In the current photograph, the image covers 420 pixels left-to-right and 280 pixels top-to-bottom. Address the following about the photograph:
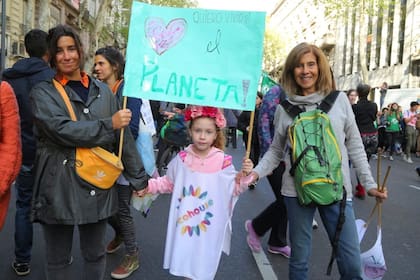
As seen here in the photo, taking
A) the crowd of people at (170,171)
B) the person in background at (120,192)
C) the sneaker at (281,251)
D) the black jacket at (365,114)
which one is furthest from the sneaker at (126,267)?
the black jacket at (365,114)

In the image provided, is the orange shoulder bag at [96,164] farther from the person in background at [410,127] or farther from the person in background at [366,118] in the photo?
the person in background at [410,127]

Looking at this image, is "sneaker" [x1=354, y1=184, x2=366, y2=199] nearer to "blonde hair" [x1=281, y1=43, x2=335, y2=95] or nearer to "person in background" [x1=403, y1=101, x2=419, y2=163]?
"blonde hair" [x1=281, y1=43, x2=335, y2=95]

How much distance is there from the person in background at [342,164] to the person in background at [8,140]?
52.3 inches

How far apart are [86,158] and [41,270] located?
171 cm

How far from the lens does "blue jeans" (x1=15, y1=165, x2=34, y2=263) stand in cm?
347

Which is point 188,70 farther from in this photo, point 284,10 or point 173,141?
point 284,10

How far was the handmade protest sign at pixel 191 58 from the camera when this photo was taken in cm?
270

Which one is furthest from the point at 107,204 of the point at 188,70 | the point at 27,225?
the point at 27,225

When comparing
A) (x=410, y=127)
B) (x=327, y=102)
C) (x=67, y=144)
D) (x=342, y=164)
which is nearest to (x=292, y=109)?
(x=327, y=102)

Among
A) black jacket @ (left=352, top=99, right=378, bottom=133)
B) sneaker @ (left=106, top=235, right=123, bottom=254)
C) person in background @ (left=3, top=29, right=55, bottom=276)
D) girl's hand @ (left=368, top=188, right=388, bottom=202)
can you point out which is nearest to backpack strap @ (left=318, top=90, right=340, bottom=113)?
girl's hand @ (left=368, top=188, right=388, bottom=202)

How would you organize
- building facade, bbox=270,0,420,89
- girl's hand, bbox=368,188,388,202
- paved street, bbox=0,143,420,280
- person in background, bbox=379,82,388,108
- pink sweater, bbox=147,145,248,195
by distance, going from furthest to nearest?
building facade, bbox=270,0,420,89, person in background, bbox=379,82,388,108, paved street, bbox=0,143,420,280, pink sweater, bbox=147,145,248,195, girl's hand, bbox=368,188,388,202

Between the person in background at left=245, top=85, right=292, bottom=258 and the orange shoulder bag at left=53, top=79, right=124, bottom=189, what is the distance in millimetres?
A: 2024

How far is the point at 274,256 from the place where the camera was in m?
4.34

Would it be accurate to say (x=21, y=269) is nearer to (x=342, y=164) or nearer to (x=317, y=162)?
(x=317, y=162)
